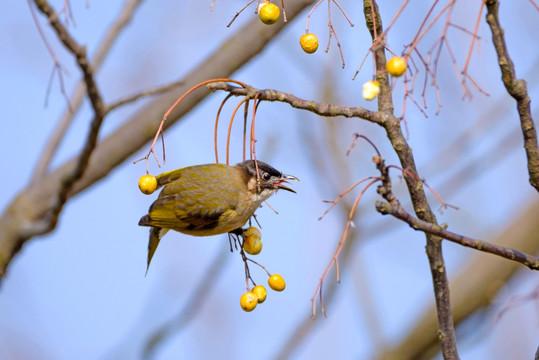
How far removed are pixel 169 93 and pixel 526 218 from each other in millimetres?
3928

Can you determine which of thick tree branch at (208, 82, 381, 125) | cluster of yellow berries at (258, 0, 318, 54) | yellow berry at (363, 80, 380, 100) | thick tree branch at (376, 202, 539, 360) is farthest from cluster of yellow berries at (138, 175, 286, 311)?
thick tree branch at (376, 202, 539, 360)

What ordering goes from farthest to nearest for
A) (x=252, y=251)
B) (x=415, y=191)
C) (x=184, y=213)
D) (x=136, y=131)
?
(x=136, y=131) < (x=184, y=213) < (x=252, y=251) < (x=415, y=191)

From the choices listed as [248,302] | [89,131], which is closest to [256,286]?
→ [248,302]

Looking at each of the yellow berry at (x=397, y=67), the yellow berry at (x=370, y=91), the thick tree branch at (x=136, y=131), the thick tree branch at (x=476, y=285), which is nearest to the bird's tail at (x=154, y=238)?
the thick tree branch at (x=136, y=131)

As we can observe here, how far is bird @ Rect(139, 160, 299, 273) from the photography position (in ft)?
14.0

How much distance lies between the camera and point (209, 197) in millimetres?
4391

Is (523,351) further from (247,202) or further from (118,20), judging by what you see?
(118,20)

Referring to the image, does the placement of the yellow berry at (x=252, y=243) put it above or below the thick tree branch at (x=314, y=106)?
below

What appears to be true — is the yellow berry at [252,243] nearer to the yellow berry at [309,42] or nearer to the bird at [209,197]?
the bird at [209,197]

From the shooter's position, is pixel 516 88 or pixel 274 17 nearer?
pixel 516 88

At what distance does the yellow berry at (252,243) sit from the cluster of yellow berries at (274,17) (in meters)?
1.00

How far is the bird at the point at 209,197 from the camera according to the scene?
4262mm

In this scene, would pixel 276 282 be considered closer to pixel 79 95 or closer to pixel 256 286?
pixel 256 286

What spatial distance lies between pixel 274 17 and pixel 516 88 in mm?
1038
